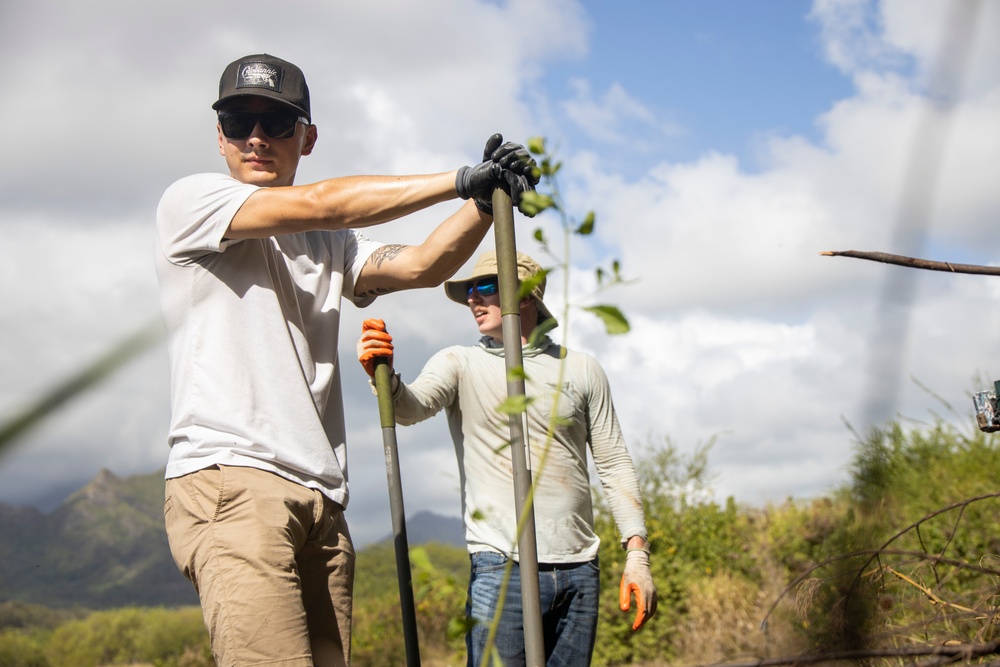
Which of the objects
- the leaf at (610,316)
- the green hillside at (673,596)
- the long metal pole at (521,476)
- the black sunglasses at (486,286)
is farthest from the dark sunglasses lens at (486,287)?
the green hillside at (673,596)

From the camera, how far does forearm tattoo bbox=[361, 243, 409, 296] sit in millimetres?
2596

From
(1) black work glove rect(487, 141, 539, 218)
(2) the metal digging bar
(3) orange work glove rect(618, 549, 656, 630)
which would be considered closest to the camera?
(1) black work glove rect(487, 141, 539, 218)

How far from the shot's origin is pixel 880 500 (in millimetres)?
881

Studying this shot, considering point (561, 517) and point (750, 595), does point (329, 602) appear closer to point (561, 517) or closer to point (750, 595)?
point (561, 517)

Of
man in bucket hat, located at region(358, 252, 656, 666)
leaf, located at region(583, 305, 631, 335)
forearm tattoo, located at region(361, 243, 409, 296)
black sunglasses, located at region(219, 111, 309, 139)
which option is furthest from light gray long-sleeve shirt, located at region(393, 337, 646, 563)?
leaf, located at region(583, 305, 631, 335)

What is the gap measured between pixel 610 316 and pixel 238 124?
160cm

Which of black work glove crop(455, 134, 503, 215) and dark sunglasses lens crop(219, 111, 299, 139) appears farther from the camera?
dark sunglasses lens crop(219, 111, 299, 139)

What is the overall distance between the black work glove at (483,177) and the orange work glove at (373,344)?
97 cm

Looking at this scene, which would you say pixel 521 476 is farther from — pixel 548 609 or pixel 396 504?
pixel 548 609

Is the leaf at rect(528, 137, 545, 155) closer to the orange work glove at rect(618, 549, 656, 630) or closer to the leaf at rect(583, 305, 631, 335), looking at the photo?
the leaf at rect(583, 305, 631, 335)

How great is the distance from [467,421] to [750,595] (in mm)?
4927

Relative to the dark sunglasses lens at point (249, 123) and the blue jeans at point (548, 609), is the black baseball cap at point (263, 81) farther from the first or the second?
the blue jeans at point (548, 609)

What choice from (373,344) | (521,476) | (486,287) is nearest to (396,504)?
(373,344)

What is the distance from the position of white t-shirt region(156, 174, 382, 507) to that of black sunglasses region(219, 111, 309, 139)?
0.22 m
